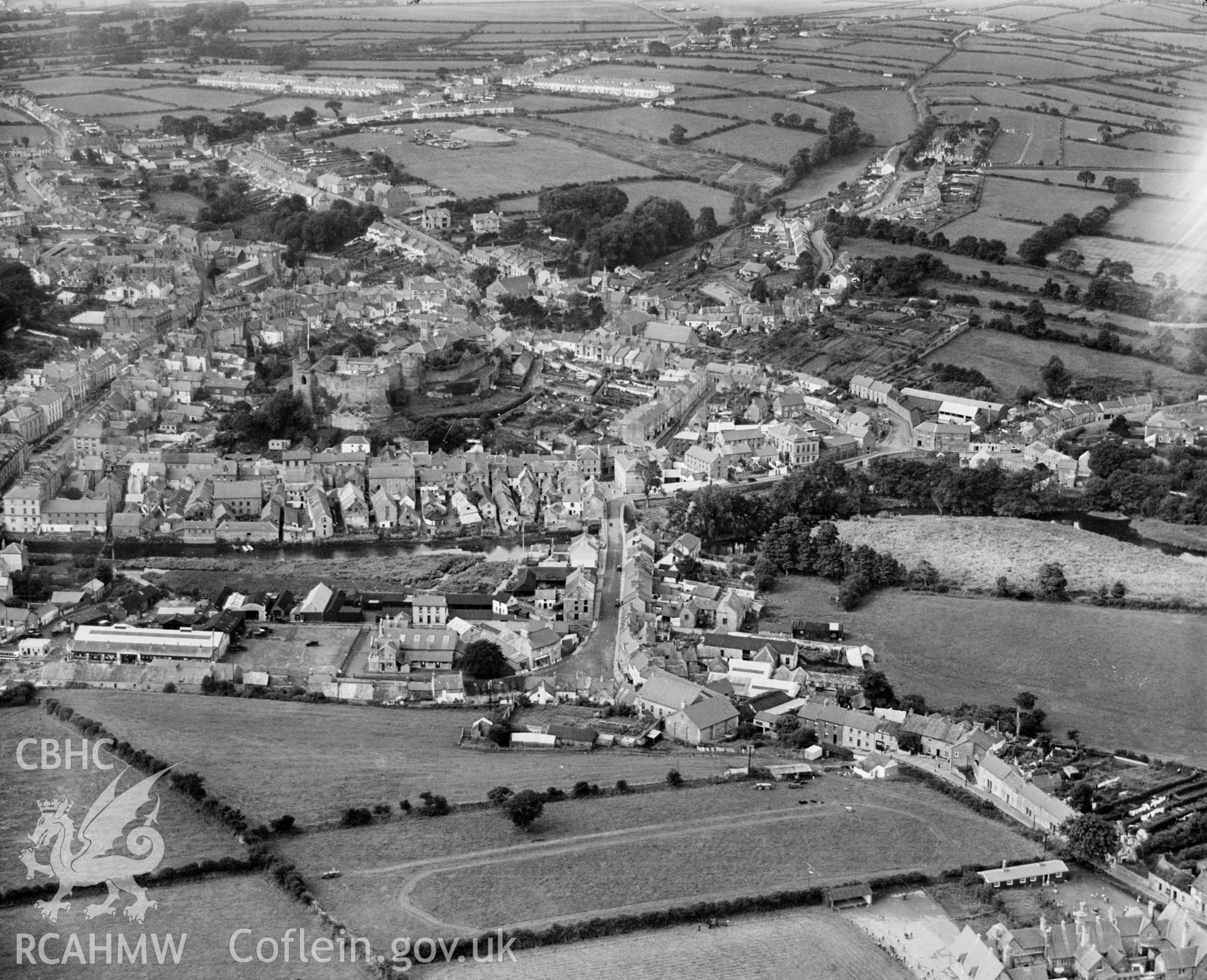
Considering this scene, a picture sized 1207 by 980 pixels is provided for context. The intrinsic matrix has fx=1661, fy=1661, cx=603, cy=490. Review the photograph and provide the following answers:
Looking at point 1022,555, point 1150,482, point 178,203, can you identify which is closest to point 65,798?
point 1022,555

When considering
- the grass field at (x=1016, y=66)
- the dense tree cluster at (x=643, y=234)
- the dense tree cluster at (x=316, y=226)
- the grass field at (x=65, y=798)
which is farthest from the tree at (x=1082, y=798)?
the grass field at (x=1016, y=66)

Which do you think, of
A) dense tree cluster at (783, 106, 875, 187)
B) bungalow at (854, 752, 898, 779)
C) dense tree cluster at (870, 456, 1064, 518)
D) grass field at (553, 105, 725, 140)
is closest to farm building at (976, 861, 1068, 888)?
bungalow at (854, 752, 898, 779)

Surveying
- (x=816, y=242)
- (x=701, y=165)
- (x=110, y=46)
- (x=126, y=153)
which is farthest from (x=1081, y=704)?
(x=110, y=46)

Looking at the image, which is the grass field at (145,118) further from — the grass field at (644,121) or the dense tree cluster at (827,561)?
the dense tree cluster at (827,561)

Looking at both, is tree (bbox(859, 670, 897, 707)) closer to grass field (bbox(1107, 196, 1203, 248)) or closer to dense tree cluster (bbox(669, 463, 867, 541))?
dense tree cluster (bbox(669, 463, 867, 541))

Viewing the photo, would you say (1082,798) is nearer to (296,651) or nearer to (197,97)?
(296,651)
